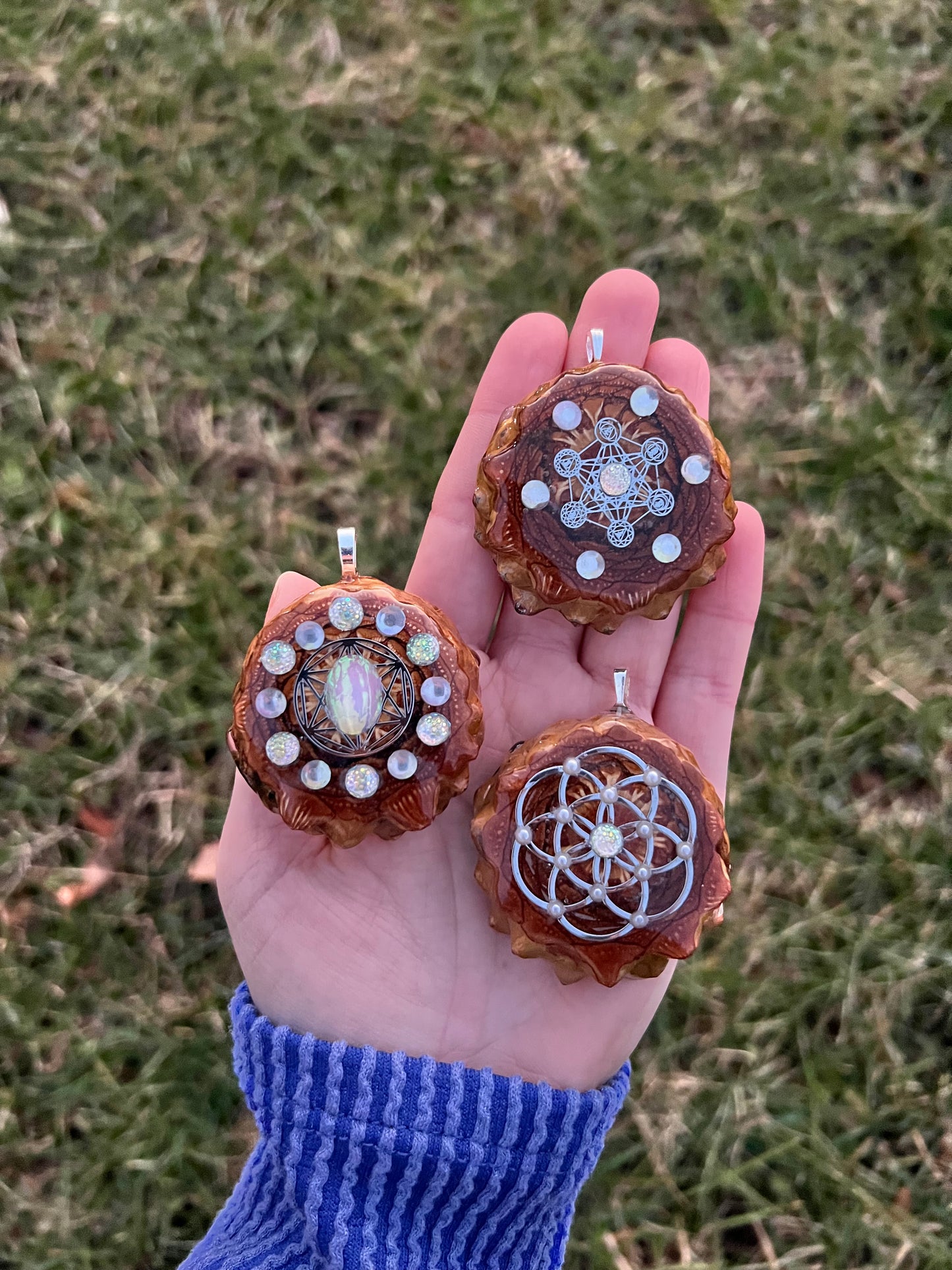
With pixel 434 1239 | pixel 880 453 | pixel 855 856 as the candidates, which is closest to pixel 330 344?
pixel 880 453

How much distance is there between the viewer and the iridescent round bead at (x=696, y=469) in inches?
152

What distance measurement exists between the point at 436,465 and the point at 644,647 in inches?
53.8

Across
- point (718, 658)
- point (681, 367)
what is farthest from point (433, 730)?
point (681, 367)

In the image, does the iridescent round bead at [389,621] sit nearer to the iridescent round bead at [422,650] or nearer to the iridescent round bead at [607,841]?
the iridescent round bead at [422,650]

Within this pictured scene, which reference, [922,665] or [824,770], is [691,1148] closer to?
[824,770]

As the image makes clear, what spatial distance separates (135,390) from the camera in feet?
16.5

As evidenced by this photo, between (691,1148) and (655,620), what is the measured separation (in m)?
2.23

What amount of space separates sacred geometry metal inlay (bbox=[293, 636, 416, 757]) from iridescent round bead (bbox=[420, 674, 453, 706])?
42mm

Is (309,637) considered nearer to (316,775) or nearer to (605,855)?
(316,775)

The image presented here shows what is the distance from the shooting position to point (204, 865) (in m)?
4.85

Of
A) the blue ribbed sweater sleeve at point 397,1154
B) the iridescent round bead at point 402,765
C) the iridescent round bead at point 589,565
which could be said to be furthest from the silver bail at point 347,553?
the blue ribbed sweater sleeve at point 397,1154

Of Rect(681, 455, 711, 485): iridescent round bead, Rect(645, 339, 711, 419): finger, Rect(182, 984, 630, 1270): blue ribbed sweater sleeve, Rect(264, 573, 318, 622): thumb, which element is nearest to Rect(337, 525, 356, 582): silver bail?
Rect(264, 573, 318, 622): thumb

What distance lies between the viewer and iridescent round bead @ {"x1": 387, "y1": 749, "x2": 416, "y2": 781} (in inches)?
142

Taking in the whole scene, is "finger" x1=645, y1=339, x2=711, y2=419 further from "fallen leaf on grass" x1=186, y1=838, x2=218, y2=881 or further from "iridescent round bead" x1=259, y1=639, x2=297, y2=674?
"fallen leaf on grass" x1=186, y1=838, x2=218, y2=881
